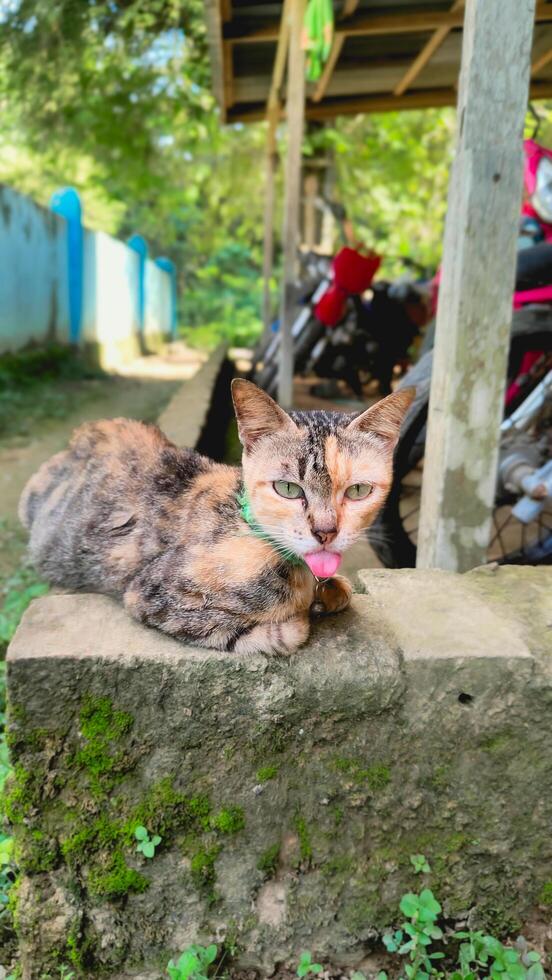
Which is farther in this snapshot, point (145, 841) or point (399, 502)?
point (399, 502)

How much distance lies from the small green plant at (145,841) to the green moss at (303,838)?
1.06ft

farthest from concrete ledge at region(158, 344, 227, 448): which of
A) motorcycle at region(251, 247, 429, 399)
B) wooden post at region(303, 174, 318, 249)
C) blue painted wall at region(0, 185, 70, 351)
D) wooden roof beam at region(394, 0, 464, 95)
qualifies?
wooden post at region(303, 174, 318, 249)

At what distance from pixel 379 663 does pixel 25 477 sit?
3.99 meters

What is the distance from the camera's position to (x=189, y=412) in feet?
17.2

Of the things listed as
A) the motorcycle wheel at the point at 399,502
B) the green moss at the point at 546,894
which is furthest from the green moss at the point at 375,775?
the motorcycle wheel at the point at 399,502

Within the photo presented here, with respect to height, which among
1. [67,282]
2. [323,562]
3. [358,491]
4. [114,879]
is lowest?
[114,879]

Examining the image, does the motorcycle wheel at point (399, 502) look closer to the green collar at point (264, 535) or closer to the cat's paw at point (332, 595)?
the cat's paw at point (332, 595)

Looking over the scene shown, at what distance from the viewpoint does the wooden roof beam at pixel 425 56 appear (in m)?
4.95

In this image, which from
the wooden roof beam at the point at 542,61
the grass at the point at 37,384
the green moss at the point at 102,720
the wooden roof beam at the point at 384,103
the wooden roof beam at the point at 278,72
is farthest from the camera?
the grass at the point at 37,384

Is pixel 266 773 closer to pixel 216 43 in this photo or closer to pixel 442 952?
pixel 442 952

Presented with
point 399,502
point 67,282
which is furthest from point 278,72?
point 67,282

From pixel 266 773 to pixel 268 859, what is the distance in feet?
0.69

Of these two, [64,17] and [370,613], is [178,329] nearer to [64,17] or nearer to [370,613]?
[64,17]

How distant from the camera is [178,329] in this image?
81.6 ft
